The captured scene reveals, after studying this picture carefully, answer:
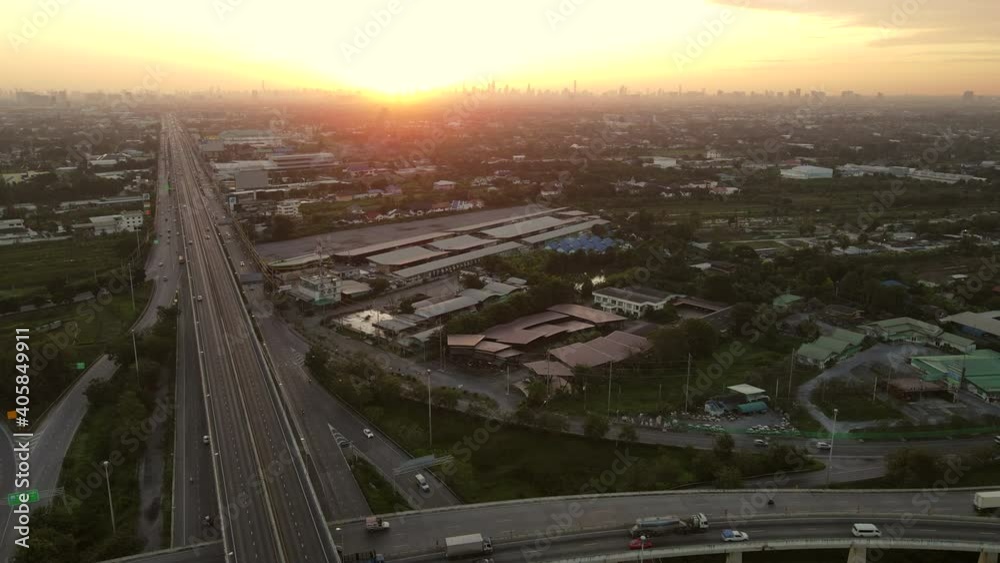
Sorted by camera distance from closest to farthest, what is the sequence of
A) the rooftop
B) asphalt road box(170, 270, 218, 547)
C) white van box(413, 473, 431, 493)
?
asphalt road box(170, 270, 218, 547) < white van box(413, 473, 431, 493) < the rooftop

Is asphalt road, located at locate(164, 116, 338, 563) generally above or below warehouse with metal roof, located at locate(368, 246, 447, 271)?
below

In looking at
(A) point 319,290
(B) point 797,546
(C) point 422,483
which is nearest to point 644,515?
(B) point 797,546

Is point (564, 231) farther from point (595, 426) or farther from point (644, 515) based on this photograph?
point (644, 515)

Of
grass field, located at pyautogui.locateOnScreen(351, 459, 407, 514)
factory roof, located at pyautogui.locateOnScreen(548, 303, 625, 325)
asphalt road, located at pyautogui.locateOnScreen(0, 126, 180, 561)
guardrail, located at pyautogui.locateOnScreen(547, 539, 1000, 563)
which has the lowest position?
grass field, located at pyautogui.locateOnScreen(351, 459, 407, 514)

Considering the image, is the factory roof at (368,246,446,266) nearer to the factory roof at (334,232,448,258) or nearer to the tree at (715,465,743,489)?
the factory roof at (334,232,448,258)

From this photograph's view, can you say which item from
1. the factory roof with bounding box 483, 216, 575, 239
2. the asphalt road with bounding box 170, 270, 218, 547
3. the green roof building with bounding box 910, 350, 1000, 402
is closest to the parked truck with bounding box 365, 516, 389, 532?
the asphalt road with bounding box 170, 270, 218, 547

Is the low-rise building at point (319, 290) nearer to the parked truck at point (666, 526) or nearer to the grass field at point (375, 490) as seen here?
the grass field at point (375, 490)
